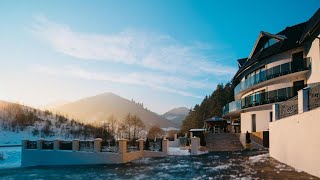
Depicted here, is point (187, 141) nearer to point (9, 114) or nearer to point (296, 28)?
point (296, 28)

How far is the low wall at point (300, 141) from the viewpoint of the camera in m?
13.0

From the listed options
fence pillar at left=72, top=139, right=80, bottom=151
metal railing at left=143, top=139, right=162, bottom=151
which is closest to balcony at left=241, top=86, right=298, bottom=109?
metal railing at left=143, top=139, right=162, bottom=151

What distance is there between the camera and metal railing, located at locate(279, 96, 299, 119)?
17.1m

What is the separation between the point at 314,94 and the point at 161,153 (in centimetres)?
1378

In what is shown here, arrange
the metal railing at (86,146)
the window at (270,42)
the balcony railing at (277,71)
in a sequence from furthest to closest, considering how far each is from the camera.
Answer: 1. the window at (270,42)
2. the balcony railing at (277,71)
3. the metal railing at (86,146)

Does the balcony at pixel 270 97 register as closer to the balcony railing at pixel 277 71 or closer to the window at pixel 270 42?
the balcony railing at pixel 277 71

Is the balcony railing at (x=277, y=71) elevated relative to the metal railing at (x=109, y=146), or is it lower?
elevated

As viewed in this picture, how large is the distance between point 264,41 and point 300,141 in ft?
84.3

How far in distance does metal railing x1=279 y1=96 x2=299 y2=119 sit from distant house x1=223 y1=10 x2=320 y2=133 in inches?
317

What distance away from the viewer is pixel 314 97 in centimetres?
1420

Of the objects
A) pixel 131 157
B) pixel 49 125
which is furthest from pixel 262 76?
pixel 49 125

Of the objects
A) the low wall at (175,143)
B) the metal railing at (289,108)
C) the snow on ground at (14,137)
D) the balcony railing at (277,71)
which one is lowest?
the snow on ground at (14,137)

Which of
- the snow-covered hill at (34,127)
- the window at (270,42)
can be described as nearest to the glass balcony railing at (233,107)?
the window at (270,42)

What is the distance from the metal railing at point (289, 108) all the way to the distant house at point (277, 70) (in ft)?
26.4
